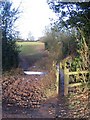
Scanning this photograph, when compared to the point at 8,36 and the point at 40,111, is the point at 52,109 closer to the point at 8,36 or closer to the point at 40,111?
the point at 40,111

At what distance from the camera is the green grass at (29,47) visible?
2355 millimetres

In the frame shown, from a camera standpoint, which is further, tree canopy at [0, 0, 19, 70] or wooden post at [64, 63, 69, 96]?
wooden post at [64, 63, 69, 96]

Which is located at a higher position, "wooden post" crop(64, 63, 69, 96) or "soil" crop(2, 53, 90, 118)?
"wooden post" crop(64, 63, 69, 96)

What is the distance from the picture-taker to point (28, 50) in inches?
93.4

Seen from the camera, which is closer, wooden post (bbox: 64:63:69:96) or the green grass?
the green grass

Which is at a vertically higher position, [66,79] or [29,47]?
[29,47]

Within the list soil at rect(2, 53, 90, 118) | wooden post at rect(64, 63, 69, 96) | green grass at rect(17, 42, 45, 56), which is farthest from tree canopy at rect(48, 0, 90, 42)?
soil at rect(2, 53, 90, 118)

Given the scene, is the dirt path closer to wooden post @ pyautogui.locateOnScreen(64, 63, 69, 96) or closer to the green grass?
wooden post @ pyautogui.locateOnScreen(64, 63, 69, 96)

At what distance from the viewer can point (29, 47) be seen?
2375 millimetres

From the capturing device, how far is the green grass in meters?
2.36

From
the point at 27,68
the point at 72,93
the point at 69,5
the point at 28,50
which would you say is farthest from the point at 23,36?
the point at 72,93

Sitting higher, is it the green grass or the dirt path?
the green grass

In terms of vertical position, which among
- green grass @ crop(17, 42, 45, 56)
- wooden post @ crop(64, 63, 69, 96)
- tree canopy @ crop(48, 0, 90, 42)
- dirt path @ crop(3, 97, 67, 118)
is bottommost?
dirt path @ crop(3, 97, 67, 118)

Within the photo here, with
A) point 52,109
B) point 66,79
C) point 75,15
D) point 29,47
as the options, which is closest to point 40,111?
point 52,109
